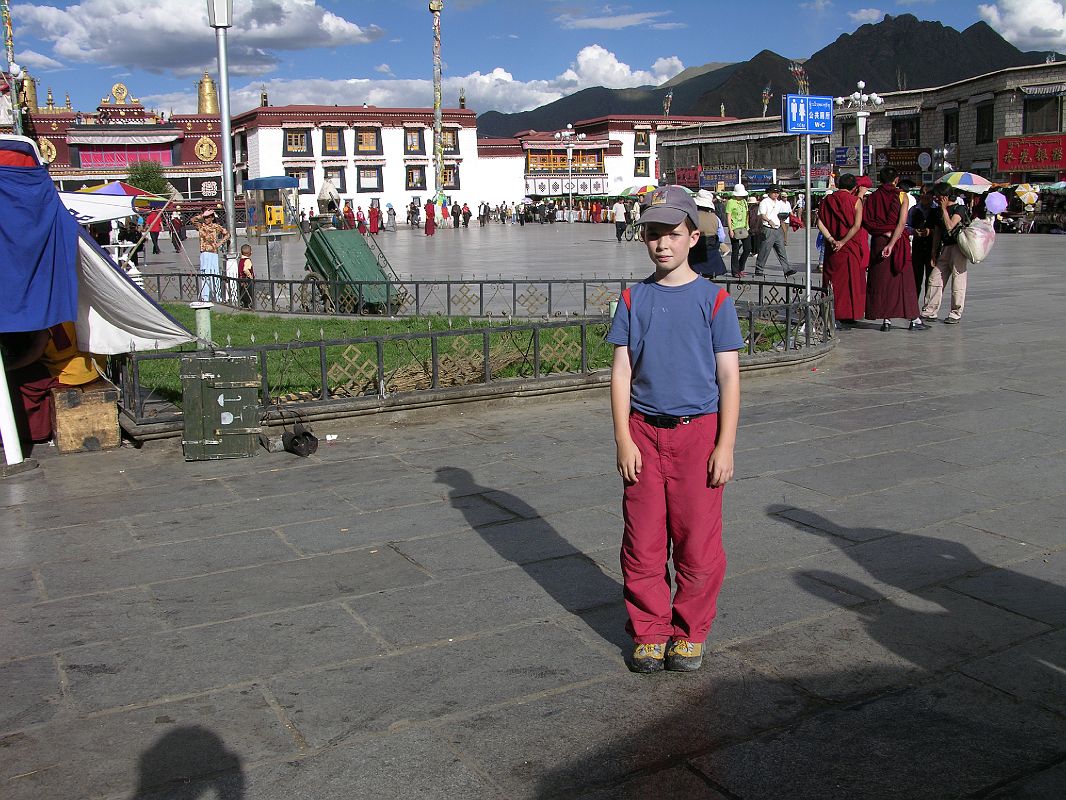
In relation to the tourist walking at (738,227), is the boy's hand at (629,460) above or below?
below

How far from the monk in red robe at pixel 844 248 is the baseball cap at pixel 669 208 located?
333 inches

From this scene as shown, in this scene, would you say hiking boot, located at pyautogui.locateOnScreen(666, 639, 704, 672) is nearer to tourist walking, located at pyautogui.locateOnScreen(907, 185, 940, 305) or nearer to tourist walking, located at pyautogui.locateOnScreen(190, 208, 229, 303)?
tourist walking, located at pyautogui.locateOnScreen(907, 185, 940, 305)

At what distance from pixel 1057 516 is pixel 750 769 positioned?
3074mm

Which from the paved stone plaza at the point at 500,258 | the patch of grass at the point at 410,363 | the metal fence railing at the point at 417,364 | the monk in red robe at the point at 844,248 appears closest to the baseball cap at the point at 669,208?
the metal fence railing at the point at 417,364

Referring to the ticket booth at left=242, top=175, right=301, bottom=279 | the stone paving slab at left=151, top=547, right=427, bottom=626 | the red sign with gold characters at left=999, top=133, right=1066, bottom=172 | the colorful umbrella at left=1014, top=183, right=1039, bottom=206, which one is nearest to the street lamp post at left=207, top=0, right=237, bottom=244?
the ticket booth at left=242, top=175, right=301, bottom=279

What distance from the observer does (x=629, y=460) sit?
3.48 m

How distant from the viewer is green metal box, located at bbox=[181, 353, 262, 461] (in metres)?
6.79

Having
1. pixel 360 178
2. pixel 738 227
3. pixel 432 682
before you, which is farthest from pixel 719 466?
pixel 360 178

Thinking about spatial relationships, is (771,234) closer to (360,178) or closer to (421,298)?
(421,298)

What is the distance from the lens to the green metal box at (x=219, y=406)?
6789mm

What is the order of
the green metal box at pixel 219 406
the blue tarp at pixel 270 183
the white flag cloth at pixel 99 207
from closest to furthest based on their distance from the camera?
the green metal box at pixel 219 406, the white flag cloth at pixel 99 207, the blue tarp at pixel 270 183

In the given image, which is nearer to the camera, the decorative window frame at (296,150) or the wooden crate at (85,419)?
the wooden crate at (85,419)

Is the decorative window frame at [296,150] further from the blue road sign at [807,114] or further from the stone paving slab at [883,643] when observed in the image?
the stone paving slab at [883,643]

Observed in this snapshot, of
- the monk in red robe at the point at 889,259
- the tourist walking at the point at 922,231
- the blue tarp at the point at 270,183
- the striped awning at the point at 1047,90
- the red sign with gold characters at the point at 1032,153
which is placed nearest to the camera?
the monk in red robe at the point at 889,259
